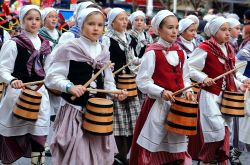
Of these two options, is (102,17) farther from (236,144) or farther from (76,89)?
(236,144)

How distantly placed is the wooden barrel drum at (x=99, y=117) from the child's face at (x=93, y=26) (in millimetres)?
638

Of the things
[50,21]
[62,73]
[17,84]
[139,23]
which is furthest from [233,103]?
[50,21]

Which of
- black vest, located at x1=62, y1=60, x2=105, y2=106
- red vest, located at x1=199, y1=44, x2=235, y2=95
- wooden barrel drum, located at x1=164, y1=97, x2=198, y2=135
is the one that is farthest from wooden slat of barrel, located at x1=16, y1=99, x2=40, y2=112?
red vest, located at x1=199, y1=44, x2=235, y2=95

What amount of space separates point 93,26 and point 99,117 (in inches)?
34.0

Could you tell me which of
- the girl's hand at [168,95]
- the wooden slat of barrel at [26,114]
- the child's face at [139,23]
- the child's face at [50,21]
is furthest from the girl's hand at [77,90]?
the child's face at [139,23]

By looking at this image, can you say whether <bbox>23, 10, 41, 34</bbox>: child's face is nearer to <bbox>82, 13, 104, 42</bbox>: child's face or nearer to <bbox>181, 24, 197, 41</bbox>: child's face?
<bbox>82, 13, 104, 42</bbox>: child's face

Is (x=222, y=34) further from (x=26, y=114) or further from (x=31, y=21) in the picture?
(x=26, y=114)

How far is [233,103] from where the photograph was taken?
5.95m

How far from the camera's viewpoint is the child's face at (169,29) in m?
5.53

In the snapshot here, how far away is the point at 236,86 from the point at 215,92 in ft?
1.21

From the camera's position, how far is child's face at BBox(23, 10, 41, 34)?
20.2ft

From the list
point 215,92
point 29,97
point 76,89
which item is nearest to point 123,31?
point 215,92

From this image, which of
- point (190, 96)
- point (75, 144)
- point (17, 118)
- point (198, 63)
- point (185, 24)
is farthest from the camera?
point (185, 24)

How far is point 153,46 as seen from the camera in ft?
18.1
